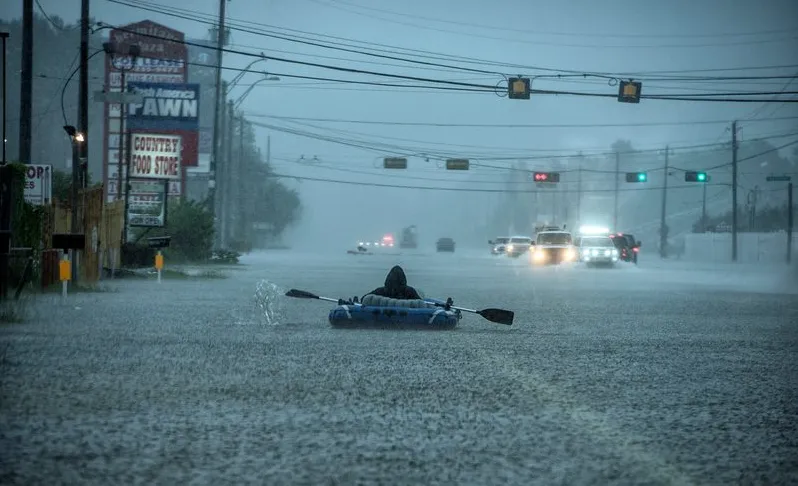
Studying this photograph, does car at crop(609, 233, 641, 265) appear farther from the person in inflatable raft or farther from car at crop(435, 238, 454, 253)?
car at crop(435, 238, 454, 253)

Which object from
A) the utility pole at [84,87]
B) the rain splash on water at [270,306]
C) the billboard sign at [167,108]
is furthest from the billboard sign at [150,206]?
the rain splash on water at [270,306]

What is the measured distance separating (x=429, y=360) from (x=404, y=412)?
3.83 m

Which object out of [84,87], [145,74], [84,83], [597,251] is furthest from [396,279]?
[145,74]

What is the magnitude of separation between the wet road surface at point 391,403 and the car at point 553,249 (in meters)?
39.0

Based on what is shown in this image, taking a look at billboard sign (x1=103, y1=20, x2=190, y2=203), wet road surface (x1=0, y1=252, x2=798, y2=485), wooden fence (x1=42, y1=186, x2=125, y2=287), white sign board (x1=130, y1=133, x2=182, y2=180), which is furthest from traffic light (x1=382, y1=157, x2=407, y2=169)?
wet road surface (x1=0, y1=252, x2=798, y2=485)

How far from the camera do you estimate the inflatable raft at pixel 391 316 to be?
17062 mm

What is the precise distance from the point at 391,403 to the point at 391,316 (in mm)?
7846

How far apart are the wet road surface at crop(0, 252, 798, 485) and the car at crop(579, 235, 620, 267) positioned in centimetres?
3922

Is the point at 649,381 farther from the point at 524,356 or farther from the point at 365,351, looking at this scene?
the point at 365,351

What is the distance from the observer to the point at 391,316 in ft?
55.9

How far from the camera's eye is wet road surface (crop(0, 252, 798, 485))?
21.5 feet

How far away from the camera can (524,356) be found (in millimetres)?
13258

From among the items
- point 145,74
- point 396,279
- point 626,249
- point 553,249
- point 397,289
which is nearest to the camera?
point 396,279

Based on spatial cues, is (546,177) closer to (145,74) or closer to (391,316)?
(145,74)
